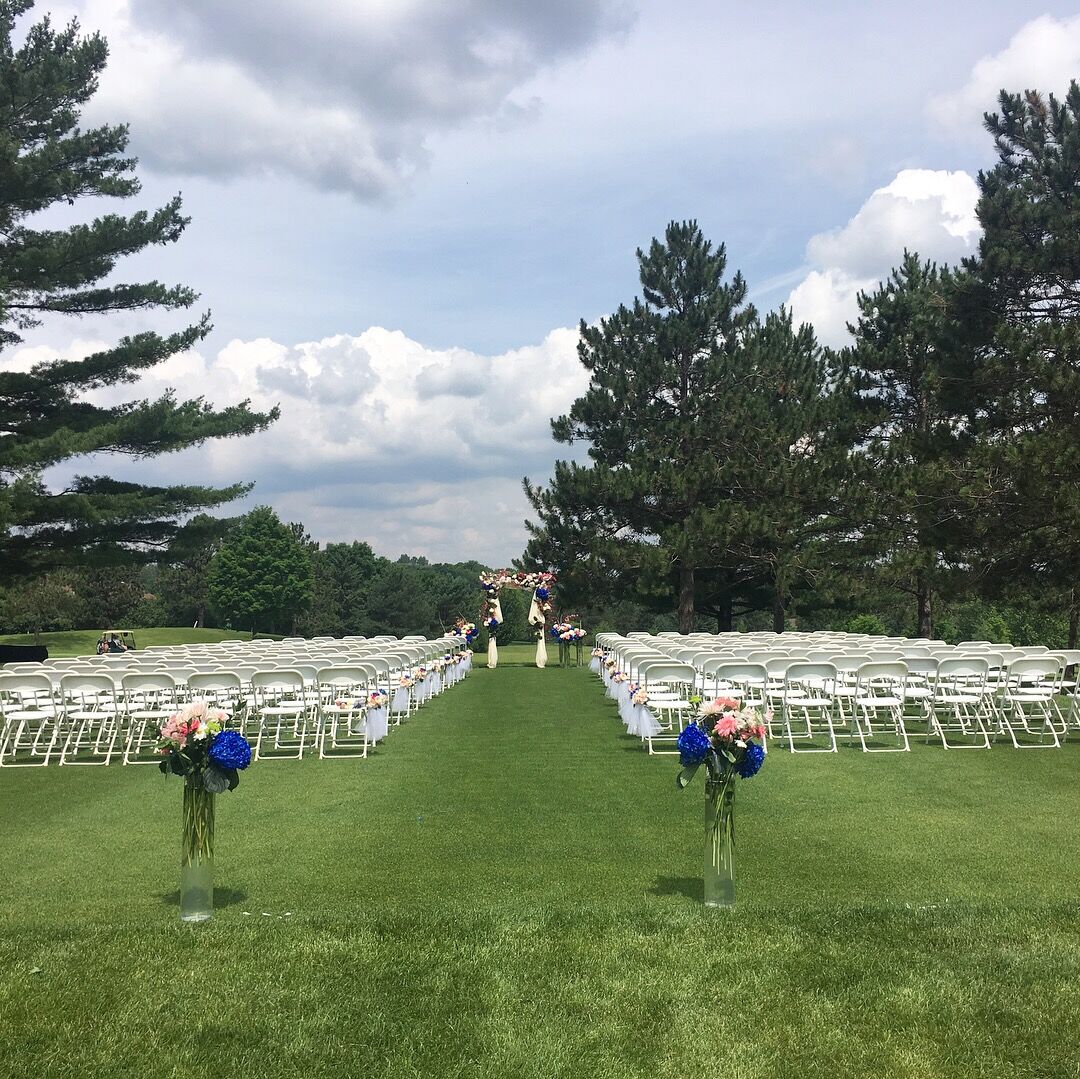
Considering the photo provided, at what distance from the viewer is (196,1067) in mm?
3307

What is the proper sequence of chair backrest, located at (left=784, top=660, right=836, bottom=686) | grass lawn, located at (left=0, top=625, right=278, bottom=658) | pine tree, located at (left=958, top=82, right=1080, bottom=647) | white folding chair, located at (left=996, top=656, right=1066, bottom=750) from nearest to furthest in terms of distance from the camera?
chair backrest, located at (left=784, top=660, right=836, bottom=686), white folding chair, located at (left=996, top=656, right=1066, bottom=750), pine tree, located at (left=958, top=82, right=1080, bottom=647), grass lawn, located at (left=0, top=625, right=278, bottom=658)

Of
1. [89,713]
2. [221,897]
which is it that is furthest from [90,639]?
[221,897]

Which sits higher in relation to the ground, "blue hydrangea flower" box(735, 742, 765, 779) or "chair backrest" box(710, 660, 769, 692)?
"chair backrest" box(710, 660, 769, 692)

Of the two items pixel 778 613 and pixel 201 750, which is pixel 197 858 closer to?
pixel 201 750

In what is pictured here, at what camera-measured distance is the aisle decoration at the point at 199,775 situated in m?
4.60

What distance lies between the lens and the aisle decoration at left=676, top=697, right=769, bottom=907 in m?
4.66

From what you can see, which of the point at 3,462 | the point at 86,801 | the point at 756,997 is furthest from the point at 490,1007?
the point at 3,462

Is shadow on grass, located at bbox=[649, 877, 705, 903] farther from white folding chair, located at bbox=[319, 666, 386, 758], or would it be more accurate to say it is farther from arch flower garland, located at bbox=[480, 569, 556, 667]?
arch flower garland, located at bbox=[480, 569, 556, 667]

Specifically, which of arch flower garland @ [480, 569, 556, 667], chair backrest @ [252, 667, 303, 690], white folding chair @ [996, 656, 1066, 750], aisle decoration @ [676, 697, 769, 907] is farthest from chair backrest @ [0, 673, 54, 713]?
arch flower garland @ [480, 569, 556, 667]

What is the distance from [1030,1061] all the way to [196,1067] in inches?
106

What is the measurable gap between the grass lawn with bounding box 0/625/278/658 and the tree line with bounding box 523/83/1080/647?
19.8 metres

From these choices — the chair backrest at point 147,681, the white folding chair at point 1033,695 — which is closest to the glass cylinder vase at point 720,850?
the white folding chair at point 1033,695

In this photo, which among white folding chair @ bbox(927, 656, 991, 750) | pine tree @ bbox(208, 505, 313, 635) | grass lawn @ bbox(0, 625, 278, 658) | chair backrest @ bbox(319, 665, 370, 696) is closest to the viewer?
white folding chair @ bbox(927, 656, 991, 750)

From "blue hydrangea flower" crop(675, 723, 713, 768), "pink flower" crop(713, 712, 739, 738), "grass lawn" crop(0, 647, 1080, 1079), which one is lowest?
"grass lawn" crop(0, 647, 1080, 1079)
